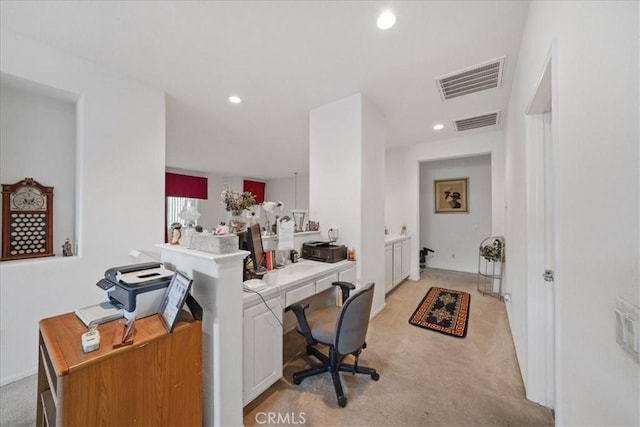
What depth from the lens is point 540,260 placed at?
1.61m

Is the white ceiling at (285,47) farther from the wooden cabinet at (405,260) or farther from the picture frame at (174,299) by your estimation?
the wooden cabinet at (405,260)

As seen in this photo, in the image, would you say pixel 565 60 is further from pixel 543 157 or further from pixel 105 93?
pixel 105 93

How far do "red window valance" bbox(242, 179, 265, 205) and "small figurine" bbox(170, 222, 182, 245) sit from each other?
6899mm

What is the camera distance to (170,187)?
6680 mm

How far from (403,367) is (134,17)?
351 centimetres

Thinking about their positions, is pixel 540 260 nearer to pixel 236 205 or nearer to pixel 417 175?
pixel 236 205

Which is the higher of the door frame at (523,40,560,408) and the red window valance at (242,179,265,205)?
the red window valance at (242,179,265,205)

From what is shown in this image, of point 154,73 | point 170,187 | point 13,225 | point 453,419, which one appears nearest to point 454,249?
point 453,419

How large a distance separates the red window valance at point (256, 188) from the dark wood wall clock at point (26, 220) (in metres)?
6.39

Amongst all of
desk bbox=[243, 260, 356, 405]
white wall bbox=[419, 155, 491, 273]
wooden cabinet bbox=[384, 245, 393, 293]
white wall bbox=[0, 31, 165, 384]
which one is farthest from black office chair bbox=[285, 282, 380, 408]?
white wall bbox=[419, 155, 491, 273]

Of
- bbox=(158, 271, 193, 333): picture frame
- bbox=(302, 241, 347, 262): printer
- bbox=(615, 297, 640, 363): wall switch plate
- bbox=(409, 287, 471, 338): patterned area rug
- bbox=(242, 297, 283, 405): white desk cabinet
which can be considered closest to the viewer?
bbox=(615, 297, 640, 363): wall switch plate

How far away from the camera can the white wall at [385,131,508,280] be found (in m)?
3.96

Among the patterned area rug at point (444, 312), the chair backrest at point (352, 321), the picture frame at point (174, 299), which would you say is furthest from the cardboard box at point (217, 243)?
the patterned area rug at point (444, 312)

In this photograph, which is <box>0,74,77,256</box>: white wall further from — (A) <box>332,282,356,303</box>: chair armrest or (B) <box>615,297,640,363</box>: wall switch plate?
(B) <box>615,297,640,363</box>: wall switch plate
